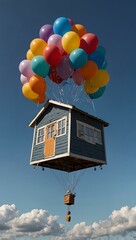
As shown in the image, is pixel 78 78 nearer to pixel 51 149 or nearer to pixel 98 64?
pixel 98 64

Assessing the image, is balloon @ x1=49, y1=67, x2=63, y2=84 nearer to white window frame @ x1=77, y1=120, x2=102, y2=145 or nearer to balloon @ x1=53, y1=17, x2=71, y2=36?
balloon @ x1=53, y1=17, x2=71, y2=36

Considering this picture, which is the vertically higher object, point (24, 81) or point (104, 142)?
point (24, 81)

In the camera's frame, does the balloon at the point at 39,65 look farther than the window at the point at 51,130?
No

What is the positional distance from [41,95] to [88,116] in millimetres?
3102

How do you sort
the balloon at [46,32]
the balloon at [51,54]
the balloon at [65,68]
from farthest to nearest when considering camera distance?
1. the balloon at [46,32]
2. the balloon at [65,68]
3. the balloon at [51,54]

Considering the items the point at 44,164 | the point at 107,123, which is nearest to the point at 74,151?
the point at 44,164

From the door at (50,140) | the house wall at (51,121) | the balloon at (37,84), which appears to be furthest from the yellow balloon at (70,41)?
the door at (50,140)

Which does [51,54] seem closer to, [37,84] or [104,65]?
[37,84]

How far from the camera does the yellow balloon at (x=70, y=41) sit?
454 inches

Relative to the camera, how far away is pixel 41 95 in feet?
43.2

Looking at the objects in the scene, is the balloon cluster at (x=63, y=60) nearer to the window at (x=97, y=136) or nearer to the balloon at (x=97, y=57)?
the balloon at (x=97, y=57)

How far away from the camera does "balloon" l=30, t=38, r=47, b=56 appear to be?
40.4 feet

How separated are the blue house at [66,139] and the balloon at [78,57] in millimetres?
2522

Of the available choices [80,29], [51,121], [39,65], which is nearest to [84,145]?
[51,121]
